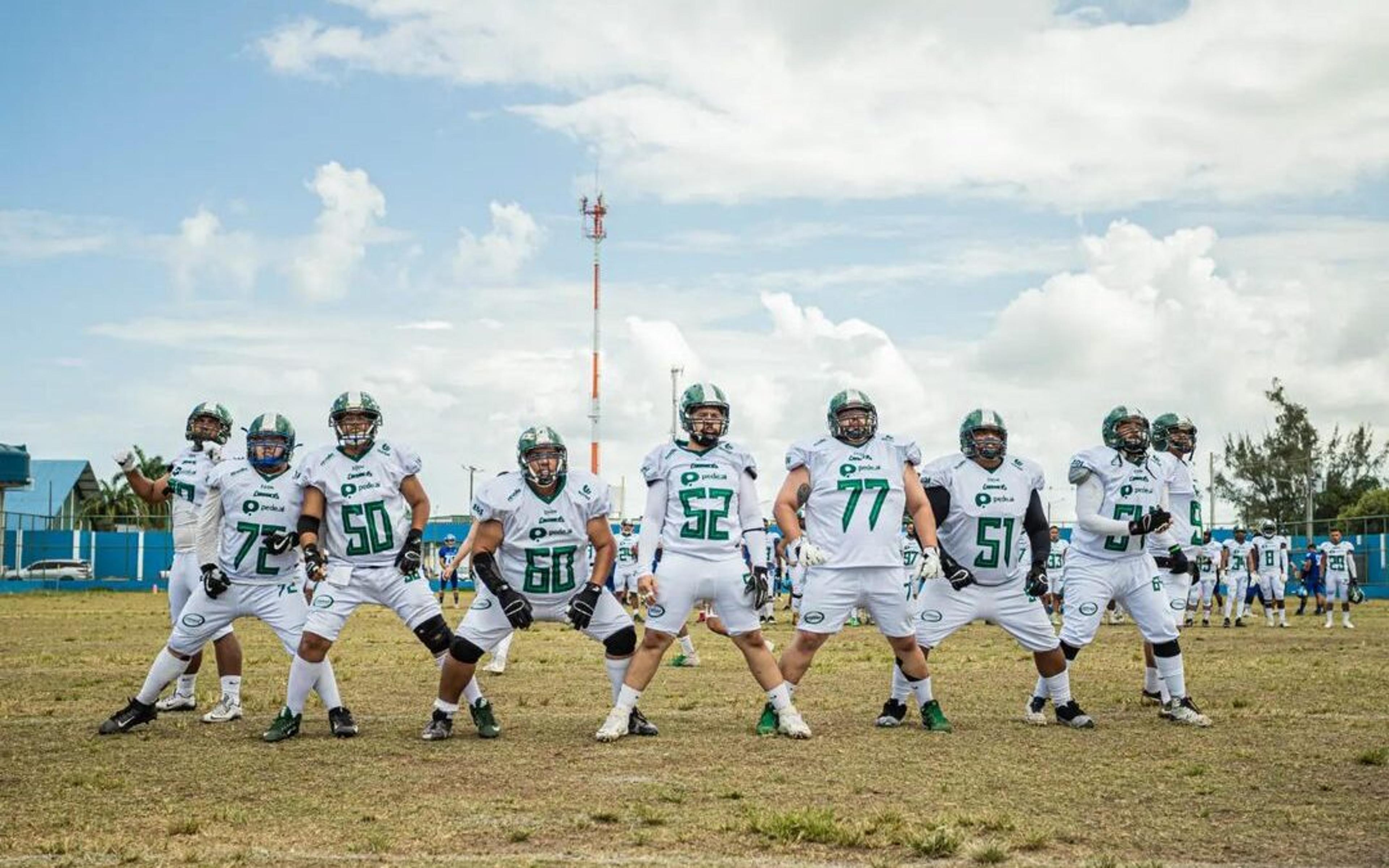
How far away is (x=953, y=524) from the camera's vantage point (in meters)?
10.8

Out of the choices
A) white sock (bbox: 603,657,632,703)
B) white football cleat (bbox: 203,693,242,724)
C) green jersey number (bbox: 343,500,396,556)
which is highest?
green jersey number (bbox: 343,500,396,556)

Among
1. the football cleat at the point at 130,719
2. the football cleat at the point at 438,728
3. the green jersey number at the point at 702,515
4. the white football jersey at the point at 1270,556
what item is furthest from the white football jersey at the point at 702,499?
the white football jersey at the point at 1270,556

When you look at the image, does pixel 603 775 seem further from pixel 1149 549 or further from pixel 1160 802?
pixel 1149 549

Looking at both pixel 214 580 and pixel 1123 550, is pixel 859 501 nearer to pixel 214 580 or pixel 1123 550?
pixel 1123 550

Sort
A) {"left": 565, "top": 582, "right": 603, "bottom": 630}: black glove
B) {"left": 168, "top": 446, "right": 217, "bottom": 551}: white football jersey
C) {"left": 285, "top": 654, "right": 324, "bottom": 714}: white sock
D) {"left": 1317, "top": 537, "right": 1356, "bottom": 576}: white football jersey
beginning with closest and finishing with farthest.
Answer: {"left": 565, "top": 582, "right": 603, "bottom": 630}: black glove < {"left": 285, "top": 654, "right": 324, "bottom": 714}: white sock < {"left": 168, "top": 446, "right": 217, "bottom": 551}: white football jersey < {"left": 1317, "top": 537, "right": 1356, "bottom": 576}: white football jersey

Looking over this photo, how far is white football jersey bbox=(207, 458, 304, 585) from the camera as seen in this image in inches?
424

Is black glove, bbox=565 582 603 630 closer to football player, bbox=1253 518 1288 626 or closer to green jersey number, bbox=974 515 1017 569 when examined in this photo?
green jersey number, bbox=974 515 1017 569

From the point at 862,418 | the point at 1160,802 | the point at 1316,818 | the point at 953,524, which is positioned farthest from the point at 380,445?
the point at 1316,818

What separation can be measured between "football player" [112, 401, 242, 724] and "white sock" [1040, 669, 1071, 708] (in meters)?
6.48

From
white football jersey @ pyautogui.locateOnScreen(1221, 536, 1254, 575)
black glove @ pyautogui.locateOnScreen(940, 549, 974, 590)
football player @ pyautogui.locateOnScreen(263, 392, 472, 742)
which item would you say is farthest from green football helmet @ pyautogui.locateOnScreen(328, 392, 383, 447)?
white football jersey @ pyautogui.locateOnScreen(1221, 536, 1254, 575)

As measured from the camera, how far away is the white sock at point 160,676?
10.6 m

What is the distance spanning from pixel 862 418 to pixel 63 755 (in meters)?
5.95

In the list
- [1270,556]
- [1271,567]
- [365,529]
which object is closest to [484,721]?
[365,529]

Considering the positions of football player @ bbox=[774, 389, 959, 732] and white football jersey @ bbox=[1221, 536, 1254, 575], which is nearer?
football player @ bbox=[774, 389, 959, 732]
